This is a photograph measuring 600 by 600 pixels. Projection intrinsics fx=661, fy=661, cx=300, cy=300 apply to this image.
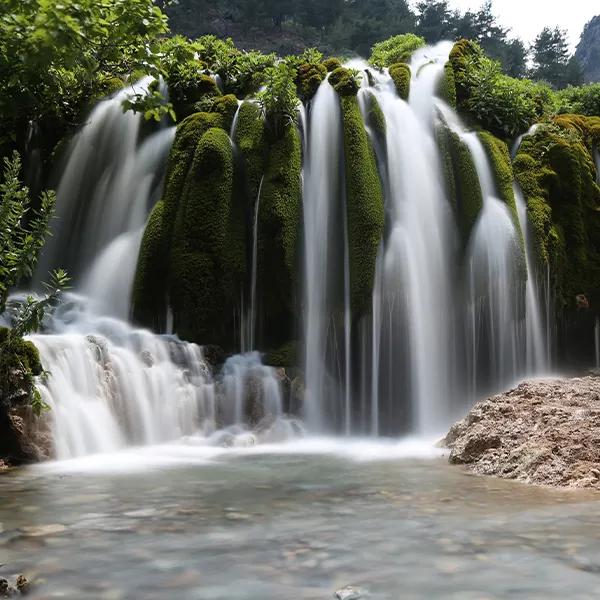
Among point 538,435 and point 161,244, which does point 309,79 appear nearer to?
point 161,244

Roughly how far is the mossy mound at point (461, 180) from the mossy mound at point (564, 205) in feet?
4.60

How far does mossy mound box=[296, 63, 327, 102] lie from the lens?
13.8 meters

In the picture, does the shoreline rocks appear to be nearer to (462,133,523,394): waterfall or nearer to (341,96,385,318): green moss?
(462,133,523,394): waterfall

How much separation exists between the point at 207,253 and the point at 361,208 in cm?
280

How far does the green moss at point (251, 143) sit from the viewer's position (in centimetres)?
1218

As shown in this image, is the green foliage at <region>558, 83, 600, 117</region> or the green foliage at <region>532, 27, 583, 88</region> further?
the green foliage at <region>532, 27, 583, 88</region>

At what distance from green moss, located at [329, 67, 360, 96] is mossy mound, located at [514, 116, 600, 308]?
3.86 m

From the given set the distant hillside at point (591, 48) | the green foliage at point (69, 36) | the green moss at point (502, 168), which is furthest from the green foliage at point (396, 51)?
the distant hillside at point (591, 48)

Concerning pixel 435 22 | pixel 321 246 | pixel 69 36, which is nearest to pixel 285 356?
pixel 321 246

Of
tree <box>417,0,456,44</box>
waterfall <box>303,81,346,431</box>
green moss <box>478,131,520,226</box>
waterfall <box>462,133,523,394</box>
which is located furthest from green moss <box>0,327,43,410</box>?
tree <box>417,0,456,44</box>

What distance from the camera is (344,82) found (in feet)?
43.9

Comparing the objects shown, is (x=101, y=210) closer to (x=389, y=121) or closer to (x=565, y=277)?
(x=389, y=121)

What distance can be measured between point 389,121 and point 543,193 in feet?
11.7

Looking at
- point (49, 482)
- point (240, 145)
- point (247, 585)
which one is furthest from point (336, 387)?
point (247, 585)
